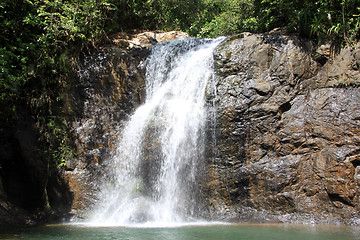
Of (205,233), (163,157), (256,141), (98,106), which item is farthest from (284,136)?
(98,106)

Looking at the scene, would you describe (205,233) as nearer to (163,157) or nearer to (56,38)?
(163,157)

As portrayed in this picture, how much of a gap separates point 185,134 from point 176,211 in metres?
2.06

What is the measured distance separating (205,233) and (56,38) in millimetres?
7374

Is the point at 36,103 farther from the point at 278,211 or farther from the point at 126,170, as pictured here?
the point at 278,211

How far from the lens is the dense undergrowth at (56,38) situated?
8.22m

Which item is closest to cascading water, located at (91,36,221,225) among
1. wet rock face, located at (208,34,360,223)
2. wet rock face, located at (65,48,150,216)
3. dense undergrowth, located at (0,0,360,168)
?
wet rock face, located at (65,48,150,216)

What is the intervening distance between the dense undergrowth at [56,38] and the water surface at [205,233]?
9.81 ft

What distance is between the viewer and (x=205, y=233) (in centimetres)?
572

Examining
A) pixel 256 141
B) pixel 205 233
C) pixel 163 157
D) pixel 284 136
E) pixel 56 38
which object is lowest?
pixel 205 233

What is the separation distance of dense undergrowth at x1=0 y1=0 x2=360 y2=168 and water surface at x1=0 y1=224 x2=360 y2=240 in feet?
9.81

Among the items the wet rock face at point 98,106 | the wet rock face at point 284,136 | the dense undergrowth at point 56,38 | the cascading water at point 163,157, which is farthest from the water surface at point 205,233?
the dense undergrowth at point 56,38

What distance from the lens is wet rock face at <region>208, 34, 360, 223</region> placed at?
22.9ft

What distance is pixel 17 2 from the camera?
8.75m

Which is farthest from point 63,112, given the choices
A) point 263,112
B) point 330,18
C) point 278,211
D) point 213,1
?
point 213,1
